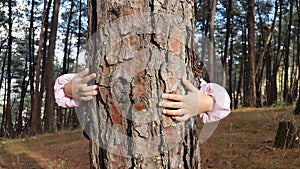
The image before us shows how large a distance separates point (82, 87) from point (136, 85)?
22 cm

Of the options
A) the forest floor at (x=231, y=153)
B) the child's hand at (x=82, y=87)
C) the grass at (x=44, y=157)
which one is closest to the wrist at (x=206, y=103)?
the child's hand at (x=82, y=87)

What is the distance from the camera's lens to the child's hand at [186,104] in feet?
4.18

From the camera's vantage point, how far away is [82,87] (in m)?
1.33

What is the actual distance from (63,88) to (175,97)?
0.49 metres

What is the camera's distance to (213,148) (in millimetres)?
5012

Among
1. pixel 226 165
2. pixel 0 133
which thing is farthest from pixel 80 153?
pixel 0 133

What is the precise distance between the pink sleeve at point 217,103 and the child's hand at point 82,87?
1.53 feet

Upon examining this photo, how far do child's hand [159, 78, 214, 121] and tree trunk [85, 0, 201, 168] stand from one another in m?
0.03

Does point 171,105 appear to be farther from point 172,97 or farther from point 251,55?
point 251,55

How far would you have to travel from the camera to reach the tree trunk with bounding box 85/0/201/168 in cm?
125

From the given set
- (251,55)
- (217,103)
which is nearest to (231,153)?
(217,103)

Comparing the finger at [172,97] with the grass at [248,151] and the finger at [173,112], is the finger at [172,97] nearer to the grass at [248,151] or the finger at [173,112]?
the finger at [173,112]

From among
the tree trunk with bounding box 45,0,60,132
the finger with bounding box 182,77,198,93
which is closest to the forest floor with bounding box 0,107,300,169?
the finger with bounding box 182,77,198,93

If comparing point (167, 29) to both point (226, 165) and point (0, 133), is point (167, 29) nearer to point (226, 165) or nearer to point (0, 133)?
point (226, 165)
